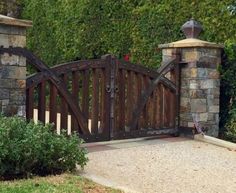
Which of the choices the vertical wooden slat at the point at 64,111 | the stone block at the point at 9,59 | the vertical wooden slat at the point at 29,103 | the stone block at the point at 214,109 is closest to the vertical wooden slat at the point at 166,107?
the stone block at the point at 214,109

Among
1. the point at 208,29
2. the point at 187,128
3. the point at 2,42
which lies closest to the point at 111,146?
the point at 187,128

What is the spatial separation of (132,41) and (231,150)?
384 cm

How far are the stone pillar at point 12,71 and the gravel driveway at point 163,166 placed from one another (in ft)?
3.98

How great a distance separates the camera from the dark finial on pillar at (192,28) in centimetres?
862

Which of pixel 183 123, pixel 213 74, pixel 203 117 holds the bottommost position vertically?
pixel 183 123

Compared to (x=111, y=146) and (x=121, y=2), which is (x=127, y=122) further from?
(x=121, y=2)

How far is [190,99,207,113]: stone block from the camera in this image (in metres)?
8.52

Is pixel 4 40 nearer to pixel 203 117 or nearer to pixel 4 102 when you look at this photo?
pixel 4 102

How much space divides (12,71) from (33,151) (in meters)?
1.62

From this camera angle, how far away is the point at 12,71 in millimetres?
6398

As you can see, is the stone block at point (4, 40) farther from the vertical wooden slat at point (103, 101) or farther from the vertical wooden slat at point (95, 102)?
the vertical wooden slat at point (103, 101)

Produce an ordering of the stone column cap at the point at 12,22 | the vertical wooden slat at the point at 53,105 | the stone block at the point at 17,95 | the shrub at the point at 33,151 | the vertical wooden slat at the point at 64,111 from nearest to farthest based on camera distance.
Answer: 1. the shrub at the point at 33,151
2. the stone column cap at the point at 12,22
3. the stone block at the point at 17,95
4. the vertical wooden slat at the point at 53,105
5. the vertical wooden slat at the point at 64,111

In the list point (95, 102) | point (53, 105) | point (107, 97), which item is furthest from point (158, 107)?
point (53, 105)

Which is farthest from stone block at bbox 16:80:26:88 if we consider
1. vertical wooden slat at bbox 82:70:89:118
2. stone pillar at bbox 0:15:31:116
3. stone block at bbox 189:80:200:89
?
stone block at bbox 189:80:200:89
